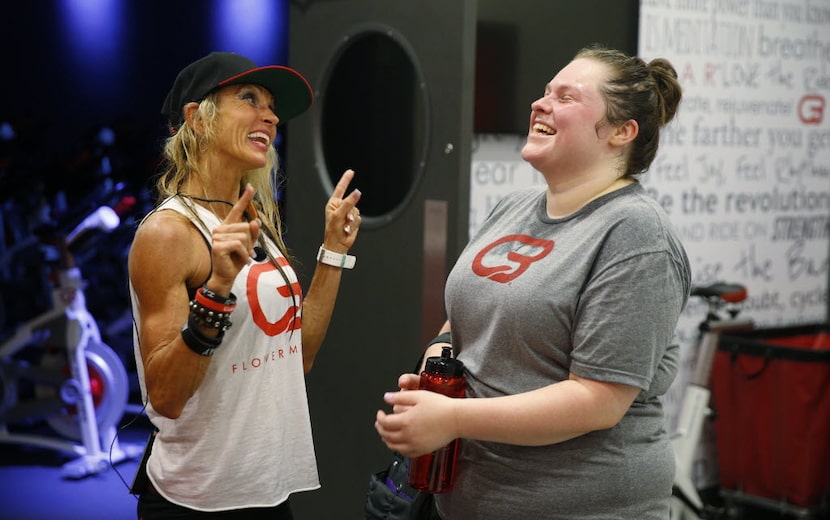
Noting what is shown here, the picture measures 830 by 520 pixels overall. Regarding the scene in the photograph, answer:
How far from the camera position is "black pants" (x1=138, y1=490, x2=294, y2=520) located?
5.96 ft

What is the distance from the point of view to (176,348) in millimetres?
1650

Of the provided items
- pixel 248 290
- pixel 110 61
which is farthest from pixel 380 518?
pixel 110 61

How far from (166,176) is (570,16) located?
1867mm

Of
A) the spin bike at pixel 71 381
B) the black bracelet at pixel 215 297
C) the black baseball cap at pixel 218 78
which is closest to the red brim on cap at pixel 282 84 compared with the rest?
the black baseball cap at pixel 218 78

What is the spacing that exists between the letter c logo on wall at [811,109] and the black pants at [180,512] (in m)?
3.38

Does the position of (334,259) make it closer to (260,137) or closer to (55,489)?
(260,137)

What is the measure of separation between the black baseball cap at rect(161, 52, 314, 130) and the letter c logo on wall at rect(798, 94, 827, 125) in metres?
3.12

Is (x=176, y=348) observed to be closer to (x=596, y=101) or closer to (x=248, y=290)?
(x=248, y=290)

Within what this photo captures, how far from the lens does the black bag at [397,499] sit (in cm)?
189

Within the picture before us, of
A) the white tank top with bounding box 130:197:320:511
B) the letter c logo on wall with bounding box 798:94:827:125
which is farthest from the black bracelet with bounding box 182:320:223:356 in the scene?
the letter c logo on wall with bounding box 798:94:827:125

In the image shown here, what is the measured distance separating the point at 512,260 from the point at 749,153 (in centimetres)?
279

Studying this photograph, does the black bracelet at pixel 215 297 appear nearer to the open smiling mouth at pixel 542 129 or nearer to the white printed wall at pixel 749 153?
the open smiling mouth at pixel 542 129

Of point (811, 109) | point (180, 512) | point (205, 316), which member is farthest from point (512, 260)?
point (811, 109)

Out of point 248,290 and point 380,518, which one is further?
point 380,518
